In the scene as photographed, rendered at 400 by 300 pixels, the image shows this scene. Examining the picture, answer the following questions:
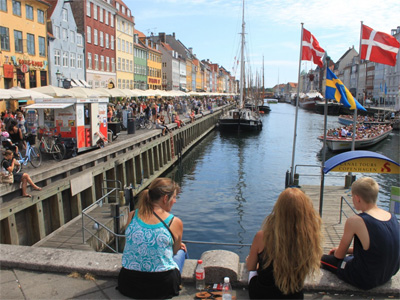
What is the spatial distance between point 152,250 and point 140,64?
7264 centimetres

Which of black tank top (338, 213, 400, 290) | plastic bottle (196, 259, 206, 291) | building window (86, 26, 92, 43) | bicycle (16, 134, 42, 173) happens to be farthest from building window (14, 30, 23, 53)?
black tank top (338, 213, 400, 290)

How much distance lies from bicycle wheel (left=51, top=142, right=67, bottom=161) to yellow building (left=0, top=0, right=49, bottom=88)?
1975 centimetres

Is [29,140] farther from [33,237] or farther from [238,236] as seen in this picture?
[238,236]

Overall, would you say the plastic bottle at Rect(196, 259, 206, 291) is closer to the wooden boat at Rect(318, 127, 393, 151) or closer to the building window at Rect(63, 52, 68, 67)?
the wooden boat at Rect(318, 127, 393, 151)

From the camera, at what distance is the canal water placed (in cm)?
1466

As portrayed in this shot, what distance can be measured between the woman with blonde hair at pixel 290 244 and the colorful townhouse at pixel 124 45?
60.6 metres

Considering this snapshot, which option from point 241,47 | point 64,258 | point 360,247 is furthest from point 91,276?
point 241,47

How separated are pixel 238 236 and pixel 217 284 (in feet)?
32.4

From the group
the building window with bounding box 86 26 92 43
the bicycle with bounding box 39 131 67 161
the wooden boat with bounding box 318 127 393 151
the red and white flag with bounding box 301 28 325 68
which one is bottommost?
the wooden boat with bounding box 318 127 393 151

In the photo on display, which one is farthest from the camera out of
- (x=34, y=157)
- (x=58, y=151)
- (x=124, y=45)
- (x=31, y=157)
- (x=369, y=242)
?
(x=124, y=45)

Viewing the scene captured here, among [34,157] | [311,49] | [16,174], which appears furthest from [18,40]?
[311,49]

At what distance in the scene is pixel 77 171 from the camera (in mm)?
13680

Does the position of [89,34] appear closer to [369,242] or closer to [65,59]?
[65,59]

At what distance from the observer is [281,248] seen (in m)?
3.47
